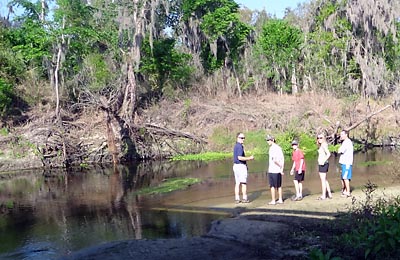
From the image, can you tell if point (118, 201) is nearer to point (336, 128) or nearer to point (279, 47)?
point (336, 128)

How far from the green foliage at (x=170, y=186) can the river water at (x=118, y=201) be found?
405mm

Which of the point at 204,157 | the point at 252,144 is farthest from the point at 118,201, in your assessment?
the point at 252,144

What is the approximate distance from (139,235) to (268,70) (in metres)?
28.6

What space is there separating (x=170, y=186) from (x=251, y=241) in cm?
802

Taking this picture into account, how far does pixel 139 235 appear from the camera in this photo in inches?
409

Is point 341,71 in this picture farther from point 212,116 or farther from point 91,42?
point 91,42

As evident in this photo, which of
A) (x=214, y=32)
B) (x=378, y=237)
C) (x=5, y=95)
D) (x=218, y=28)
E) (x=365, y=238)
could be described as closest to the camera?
(x=378, y=237)

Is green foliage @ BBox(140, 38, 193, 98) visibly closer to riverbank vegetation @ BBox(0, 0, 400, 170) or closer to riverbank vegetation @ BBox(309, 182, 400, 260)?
riverbank vegetation @ BBox(0, 0, 400, 170)

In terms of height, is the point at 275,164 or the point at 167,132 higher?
the point at 167,132

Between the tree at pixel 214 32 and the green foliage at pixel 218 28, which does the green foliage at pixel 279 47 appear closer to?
the green foliage at pixel 218 28

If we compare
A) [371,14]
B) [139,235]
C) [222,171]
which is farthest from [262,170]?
[371,14]

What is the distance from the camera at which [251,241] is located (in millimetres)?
8727

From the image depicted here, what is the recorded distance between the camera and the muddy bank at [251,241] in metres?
8.09

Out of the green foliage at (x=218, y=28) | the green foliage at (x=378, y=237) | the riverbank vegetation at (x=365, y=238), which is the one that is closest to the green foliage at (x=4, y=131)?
the green foliage at (x=218, y=28)
